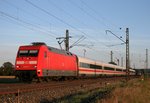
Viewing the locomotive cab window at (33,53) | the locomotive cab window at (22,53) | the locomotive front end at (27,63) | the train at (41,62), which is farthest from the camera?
the locomotive cab window at (22,53)

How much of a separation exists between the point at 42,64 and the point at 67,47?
A: 1745cm

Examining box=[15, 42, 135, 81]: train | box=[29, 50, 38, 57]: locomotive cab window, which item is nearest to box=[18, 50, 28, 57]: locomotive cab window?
box=[15, 42, 135, 81]: train

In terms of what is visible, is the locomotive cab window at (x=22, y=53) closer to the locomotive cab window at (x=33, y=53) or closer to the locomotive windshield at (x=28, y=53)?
the locomotive windshield at (x=28, y=53)

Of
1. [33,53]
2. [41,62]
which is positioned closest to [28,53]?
[33,53]

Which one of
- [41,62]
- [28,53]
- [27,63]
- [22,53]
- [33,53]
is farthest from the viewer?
[22,53]

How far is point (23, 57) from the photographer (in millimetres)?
28719

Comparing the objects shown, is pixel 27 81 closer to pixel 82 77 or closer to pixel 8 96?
pixel 8 96

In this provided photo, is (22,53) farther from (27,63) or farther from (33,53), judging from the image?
(27,63)

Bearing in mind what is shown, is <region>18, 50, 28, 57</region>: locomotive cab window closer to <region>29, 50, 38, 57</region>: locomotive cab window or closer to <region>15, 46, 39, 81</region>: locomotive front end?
<region>15, 46, 39, 81</region>: locomotive front end

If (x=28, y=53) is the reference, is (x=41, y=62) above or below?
below

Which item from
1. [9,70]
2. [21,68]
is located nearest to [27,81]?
[21,68]

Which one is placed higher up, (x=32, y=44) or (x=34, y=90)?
(x=32, y=44)

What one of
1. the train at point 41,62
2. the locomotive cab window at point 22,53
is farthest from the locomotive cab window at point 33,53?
the locomotive cab window at point 22,53

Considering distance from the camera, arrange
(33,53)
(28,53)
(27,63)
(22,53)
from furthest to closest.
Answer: (22,53), (28,53), (33,53), (27,63)
